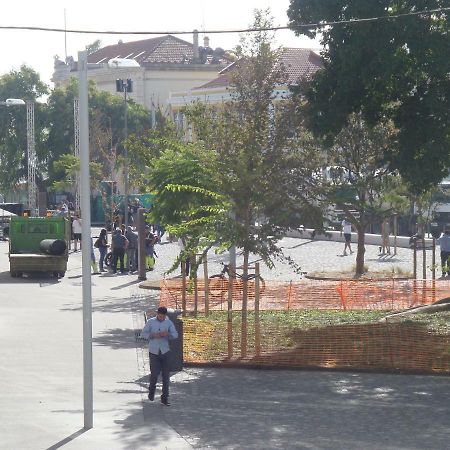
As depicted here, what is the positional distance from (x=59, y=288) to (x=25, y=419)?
18.4 metres

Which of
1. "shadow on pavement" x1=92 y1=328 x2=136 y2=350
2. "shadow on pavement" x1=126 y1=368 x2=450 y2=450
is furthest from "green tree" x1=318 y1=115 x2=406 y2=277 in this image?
"shadow on pavement" x1=126 y1=368 x2=450 y2=450

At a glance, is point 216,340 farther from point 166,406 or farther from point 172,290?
point 172,290

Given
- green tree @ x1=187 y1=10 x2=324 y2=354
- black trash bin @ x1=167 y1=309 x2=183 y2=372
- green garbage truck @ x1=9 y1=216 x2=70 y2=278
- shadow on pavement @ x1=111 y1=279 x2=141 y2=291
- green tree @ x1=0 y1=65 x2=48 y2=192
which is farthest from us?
Result: green tree @ x1=0 y1=65 x2=48 y2=192

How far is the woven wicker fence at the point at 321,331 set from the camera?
19.7 meters

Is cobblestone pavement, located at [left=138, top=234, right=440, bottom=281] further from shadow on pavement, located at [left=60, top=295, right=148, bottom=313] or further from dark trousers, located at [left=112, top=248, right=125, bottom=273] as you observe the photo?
shadow on pavement, located at [left=60, top=295, right=148, bottom=313]

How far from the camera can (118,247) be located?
3822 centimetres

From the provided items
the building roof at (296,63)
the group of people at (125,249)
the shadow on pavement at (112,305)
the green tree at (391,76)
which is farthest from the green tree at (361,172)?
the building roof at (296,63)

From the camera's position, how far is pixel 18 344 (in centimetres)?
2259

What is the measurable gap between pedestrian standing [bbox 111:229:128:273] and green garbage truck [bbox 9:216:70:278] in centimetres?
155

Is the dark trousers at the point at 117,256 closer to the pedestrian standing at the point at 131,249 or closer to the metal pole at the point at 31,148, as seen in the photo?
the pedestrian standing at the point at 131,249

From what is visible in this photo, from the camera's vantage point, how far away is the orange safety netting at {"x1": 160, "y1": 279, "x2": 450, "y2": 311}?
2812 cm

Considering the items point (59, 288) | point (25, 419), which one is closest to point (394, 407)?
point (25, 419)

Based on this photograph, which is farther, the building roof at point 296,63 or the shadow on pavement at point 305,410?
the building roof at point 296,63

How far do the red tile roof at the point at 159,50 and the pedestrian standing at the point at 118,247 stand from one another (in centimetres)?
6000
